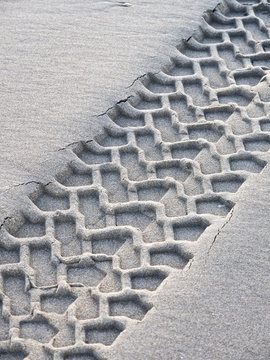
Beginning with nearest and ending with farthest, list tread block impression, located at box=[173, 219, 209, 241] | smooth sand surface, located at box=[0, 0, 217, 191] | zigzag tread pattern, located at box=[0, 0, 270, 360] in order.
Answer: zigzag tread pattern, located at box=[0, 0, 270, 360] < tread block impression, located at box=[173, 219, 209, 241] < smooth sand surface, located at box=[0, 0, 217, 191]

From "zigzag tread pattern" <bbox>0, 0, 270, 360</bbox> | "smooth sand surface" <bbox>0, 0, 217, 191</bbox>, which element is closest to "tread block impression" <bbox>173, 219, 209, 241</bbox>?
"zigzag tread pattern" <bbox>0, 0, 270, 360</bbox>

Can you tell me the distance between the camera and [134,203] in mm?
2795

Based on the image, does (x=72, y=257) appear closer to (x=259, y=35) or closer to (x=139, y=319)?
(x=139, y=319)

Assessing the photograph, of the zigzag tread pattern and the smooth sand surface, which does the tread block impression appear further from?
the smooth sand surface

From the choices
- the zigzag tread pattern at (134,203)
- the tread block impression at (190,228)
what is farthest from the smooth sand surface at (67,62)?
the tread block impression at (190,228)

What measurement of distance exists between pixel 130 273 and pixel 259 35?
1.74m

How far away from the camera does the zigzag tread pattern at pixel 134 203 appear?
239 cm

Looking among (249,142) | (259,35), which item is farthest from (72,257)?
(259,35)

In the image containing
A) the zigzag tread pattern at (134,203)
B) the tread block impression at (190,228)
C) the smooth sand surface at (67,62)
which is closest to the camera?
the zigzag tread pattern at (134,203)

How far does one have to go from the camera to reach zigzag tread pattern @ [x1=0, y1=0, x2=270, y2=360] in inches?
94.2

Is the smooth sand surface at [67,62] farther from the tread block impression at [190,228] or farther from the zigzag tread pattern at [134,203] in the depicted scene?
the tread block impression at [190,228]

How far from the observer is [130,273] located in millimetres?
2523

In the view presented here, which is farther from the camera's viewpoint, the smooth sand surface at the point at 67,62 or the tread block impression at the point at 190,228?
the smooth sand surface at the point at 67,62

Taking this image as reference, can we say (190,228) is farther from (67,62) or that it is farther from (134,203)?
(67,62)
